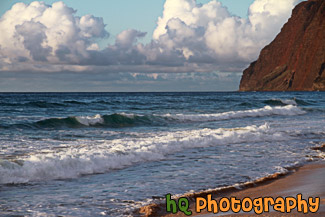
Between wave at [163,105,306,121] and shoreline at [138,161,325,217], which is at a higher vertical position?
wave at [163,105,306,121]

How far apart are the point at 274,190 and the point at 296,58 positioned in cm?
14034

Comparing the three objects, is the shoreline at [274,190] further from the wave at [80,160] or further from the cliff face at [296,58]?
the cliff face at [296,58]

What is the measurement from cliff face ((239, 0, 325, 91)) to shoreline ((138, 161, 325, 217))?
414 feet

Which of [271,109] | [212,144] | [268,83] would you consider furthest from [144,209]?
[268,83]

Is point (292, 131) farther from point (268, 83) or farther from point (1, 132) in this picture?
point (268, 83)

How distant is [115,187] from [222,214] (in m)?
2.52

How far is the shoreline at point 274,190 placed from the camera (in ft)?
19.0

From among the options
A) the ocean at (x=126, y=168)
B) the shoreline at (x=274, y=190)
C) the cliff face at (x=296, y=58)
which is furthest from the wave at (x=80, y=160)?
the cliff face at (x=296, y=58)

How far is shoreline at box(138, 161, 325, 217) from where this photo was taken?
579 centimetres

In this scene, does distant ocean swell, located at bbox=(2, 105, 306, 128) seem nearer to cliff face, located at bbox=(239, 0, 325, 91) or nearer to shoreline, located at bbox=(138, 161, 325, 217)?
shoreline, located at bbox=(138, 161, 325, 217)

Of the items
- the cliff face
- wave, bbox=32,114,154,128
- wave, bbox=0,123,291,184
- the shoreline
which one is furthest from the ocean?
the cliff face

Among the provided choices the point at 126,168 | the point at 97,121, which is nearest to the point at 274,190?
the point at 126,168

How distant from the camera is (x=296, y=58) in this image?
13850cm

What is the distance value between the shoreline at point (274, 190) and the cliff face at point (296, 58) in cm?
12618
